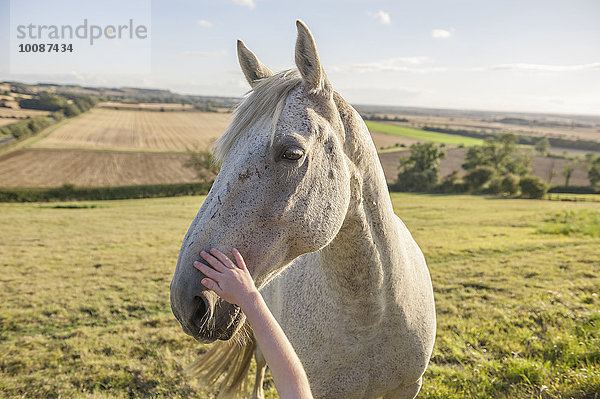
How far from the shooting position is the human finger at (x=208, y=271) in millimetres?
1254

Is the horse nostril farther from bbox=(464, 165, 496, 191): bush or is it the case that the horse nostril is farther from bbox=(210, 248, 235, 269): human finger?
bbox=(464, 165, 496, 191): bush

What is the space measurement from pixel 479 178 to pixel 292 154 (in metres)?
45.7

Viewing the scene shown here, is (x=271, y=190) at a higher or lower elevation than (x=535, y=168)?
higher

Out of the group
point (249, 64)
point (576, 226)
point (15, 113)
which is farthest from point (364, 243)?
point (15, 113)

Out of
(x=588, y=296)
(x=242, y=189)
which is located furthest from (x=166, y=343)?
(x=588, y=296)

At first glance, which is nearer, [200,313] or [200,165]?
[200,313]

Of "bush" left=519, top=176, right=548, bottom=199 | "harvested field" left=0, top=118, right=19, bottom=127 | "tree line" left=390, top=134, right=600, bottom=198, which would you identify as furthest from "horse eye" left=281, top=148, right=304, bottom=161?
"harvested field" left=0, top=118, right=19, bottom=127

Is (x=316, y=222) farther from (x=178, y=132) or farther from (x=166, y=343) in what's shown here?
(x=178, y=132)

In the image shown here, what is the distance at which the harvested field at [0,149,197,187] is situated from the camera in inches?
1315

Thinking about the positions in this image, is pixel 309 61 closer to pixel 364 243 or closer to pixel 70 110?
pixel 364 243

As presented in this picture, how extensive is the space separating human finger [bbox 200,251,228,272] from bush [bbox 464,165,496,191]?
1801 inches

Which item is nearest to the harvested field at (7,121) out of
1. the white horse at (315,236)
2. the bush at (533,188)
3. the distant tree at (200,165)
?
the distant tree at (200,165)

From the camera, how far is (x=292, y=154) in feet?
4.91

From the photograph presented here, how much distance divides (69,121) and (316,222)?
262 feet
